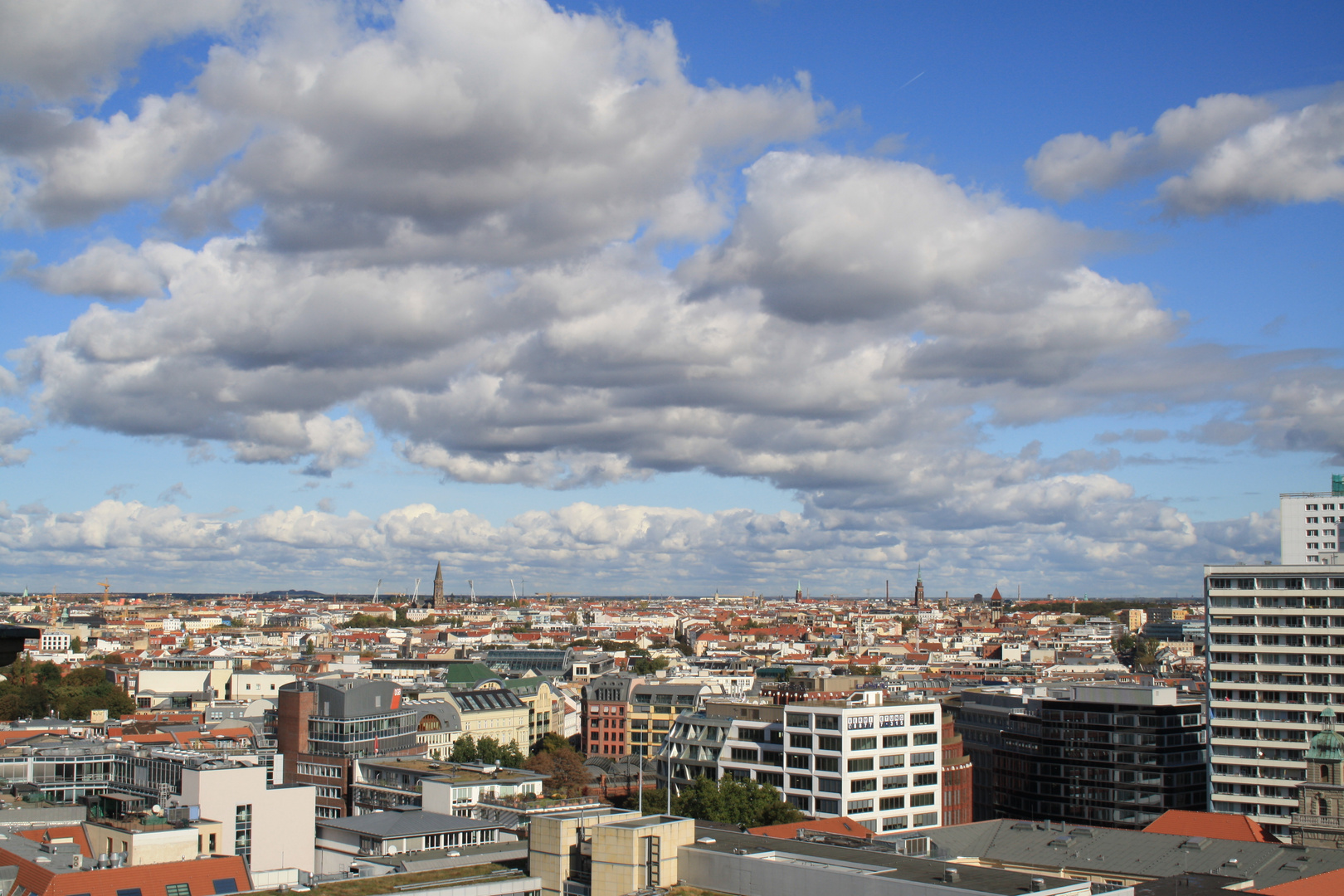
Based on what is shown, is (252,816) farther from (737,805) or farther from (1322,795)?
(1322,795)

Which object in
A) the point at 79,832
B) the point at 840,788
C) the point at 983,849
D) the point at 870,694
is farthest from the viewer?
the point at 870,694

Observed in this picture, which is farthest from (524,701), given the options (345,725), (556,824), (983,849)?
(556,824)

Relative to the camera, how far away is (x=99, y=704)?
155750 mm

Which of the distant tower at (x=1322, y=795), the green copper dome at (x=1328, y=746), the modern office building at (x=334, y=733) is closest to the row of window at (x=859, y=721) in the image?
the distant tower at (x=1322, y=795)

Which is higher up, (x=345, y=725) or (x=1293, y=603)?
(x=1293, y=603)

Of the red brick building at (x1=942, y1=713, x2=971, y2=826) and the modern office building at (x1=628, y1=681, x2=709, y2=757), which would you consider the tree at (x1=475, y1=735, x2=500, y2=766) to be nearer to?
the modern office building at (x1=628, y1=681, x2=709, y2=757)

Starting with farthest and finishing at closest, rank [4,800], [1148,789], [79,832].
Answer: [1148,789] < [4,800] < [79,832]

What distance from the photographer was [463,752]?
118875mm

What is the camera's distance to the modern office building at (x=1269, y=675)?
94.8m

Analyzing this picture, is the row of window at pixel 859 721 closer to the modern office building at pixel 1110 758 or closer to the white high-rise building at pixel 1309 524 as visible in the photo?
the modern office building at pixel 1110 758

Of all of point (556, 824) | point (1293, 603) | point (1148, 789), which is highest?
point (1293, 603)

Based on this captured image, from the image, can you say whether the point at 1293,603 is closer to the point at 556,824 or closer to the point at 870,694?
the point at 870,694

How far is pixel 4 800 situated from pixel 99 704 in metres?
81.0

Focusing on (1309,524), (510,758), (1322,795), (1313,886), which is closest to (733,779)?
(510,758)
